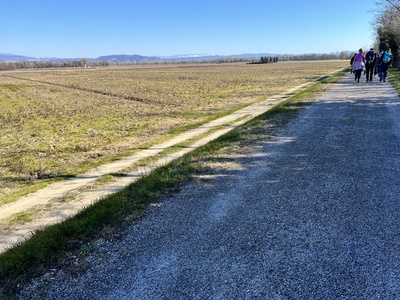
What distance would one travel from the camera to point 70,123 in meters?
16.1

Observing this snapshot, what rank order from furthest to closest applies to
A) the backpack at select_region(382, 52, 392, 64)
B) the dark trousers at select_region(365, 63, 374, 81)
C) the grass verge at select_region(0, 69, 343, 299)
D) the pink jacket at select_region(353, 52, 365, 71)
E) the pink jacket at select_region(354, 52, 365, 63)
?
1. the dark trousers at select_region(365, 63, 374, 81)
2. the pink jacket at select_region(353, 52, 365, 71)
3. the pink jacket at select_region(354, 52, 365, 63)
4. the backpack at select_region(382, 52, 392, 64)
5. the grass verge at select_region(0, 69, 343, 299)

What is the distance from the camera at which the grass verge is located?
133 inches

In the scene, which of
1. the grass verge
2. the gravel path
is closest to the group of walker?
the gravel path

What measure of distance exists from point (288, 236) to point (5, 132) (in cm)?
1428

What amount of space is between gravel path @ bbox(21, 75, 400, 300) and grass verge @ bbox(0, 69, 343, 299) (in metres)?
0.23

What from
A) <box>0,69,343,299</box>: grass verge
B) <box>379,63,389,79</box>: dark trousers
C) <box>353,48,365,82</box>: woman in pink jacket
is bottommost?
<box>0,69,343,299</box>: grass verge

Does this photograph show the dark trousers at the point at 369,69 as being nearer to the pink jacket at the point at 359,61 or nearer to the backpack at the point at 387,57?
the pink jacket at the point at 359,61

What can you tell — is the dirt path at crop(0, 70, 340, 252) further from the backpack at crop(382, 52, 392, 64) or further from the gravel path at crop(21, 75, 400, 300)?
the backpack at crop(382, 52, 392, 64)

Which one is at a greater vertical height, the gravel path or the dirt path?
the gravel path

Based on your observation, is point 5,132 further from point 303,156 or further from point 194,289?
point 194,289

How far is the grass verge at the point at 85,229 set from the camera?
3385 millimetres

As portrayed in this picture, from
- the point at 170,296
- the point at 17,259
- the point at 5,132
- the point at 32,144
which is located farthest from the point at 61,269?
the point at 5,132

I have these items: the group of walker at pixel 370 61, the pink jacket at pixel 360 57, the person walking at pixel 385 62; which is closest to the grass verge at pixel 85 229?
the pink jacket at pixel 360 57

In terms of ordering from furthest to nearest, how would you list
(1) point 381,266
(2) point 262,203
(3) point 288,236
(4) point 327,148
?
1. (4) point 327,148
2. (2) point 262,203
3. (3) point 288,236
4. (1) point 381,266
